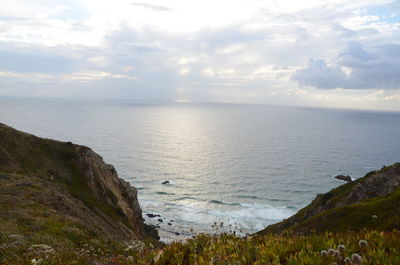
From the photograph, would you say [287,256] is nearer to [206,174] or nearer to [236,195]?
[236,195]

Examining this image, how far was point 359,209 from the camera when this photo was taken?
44.5 meters

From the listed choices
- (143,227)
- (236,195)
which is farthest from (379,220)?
(236,195)

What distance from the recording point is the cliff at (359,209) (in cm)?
3859

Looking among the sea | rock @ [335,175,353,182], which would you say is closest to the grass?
the sea

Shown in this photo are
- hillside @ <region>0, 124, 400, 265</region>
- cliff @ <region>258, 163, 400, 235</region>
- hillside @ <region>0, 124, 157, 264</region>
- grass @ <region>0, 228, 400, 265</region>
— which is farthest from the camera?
hillside @ <region>0, 124, 157, 264</region>

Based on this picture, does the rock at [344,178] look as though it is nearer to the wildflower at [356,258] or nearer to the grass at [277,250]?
the grass at [277,250]

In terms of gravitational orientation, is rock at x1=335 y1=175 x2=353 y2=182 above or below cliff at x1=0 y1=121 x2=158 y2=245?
below

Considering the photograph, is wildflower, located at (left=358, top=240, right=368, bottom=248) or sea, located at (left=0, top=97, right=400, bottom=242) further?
sea, located at (left=0, top=97, right=400, bottom=242)

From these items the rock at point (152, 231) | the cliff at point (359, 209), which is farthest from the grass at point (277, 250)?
the rock at point (152, 231)

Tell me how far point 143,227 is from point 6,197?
47216 mm

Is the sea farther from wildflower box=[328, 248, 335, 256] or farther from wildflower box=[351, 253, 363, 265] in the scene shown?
wildflower box=[351, 253, 363, 265]

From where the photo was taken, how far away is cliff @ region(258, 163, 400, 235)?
127 ft

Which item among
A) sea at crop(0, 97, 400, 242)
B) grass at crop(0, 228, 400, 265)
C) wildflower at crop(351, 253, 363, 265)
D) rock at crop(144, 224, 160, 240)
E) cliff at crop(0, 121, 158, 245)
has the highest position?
wildflower at crop(351, 253, 363, 265)

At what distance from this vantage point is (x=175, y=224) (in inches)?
3403
